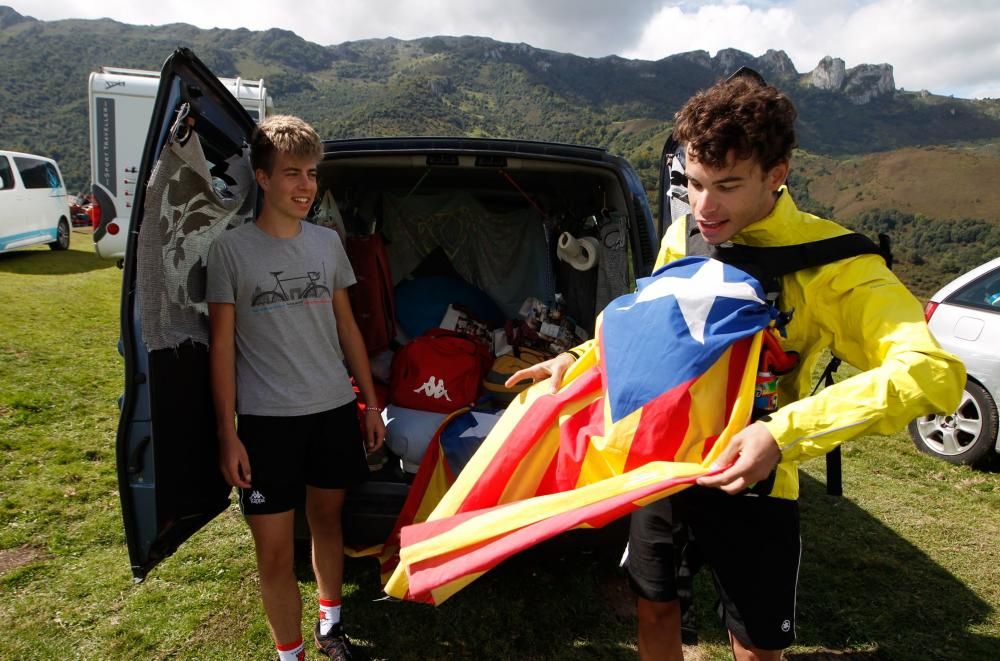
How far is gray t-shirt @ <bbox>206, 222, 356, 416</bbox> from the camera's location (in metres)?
2.15

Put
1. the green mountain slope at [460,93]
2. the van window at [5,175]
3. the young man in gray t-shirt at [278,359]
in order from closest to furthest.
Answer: the young man in gray t-shirt at [278,359]
the van window at [5,175]
the green mountain slope at [460,93]

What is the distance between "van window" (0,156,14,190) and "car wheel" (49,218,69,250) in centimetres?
178

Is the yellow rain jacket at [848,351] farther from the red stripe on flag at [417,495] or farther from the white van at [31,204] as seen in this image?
the white van at [31,204]

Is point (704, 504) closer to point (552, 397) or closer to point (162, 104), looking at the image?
point (552, 397)

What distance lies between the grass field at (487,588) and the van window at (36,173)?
9940mm

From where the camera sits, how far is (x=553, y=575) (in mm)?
3080

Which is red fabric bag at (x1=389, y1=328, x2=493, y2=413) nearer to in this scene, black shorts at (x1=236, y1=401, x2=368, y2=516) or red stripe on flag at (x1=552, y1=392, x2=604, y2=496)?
black shorts at (x1=236, y1=401, x2=368, y2=516)

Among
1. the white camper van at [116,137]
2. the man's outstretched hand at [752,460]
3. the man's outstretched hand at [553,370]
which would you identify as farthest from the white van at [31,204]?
the man's outstretched hand at [752,460]

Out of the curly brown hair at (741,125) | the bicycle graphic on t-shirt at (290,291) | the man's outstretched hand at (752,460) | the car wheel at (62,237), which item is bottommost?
the car wheel at (62,237)

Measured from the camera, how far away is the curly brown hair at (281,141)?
7.10ft

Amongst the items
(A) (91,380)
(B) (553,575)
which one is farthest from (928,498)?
(A) (91,380)

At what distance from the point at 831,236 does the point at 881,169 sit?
10021cm

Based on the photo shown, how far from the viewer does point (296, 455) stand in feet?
7.47

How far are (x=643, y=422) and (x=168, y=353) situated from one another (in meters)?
1.57
